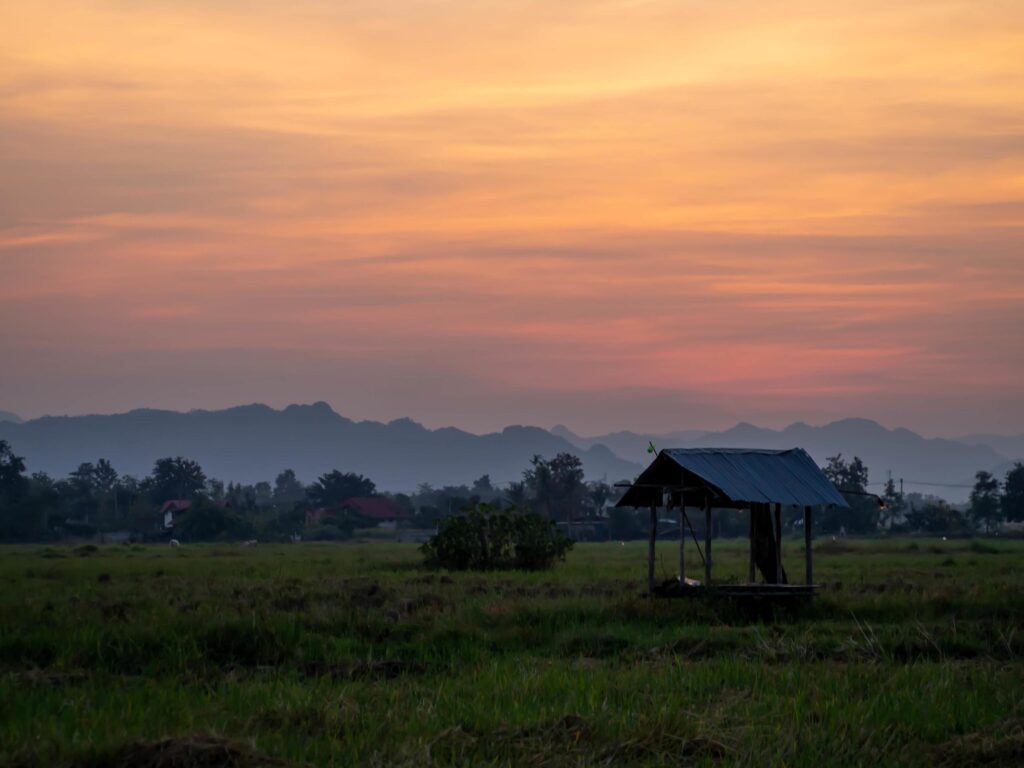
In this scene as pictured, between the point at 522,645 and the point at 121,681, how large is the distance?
18.0 ft

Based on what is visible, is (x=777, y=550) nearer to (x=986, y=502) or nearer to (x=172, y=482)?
(x=986, y=502)

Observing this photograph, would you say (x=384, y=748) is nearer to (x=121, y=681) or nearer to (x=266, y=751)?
(x=266, y=751)

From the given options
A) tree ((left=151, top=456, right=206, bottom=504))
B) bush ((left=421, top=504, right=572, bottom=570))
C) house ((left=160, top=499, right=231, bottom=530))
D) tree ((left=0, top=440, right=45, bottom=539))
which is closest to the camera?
bush ((left=421, top=504, right=572, bottom=570))

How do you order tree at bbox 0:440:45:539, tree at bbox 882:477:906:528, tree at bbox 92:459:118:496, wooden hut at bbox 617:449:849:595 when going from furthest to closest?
tree at bbox 92:459:118:496 → tree at bbox 882:477:906:528 → tree at bbox 0:440:45:539 → wooden hut at bbox 617:449:849:595

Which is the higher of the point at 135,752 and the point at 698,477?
the point at 698,477

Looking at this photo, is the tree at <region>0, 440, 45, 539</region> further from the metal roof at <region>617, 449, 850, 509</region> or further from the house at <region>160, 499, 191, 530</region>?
the metal roof at <region>617, 449, 850, 509</region>

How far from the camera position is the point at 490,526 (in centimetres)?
3350

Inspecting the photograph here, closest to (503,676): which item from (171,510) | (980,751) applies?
(980,751)

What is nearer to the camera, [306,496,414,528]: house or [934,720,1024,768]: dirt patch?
[934,720,1024,768]: dirt patch

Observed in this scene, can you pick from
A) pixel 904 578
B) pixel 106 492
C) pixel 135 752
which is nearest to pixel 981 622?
pixel 904 578

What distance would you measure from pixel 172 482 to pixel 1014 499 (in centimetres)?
6736

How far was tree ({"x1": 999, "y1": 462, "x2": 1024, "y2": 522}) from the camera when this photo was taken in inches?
3295

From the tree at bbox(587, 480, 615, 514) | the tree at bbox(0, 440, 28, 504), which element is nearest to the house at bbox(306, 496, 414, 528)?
the tree at bbox(587, 480, 615, 514)

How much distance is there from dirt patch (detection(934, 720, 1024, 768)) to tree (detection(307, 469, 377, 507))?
102272mm
